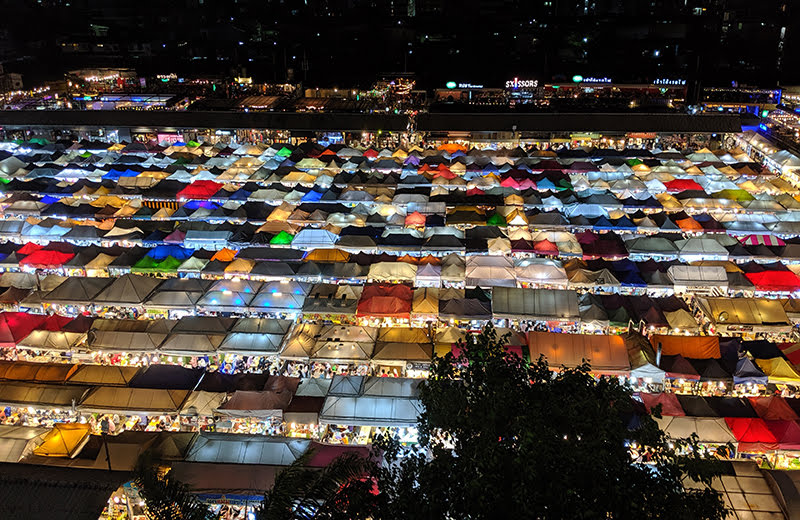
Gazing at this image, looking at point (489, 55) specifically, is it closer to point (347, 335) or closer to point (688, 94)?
point (688, 94)

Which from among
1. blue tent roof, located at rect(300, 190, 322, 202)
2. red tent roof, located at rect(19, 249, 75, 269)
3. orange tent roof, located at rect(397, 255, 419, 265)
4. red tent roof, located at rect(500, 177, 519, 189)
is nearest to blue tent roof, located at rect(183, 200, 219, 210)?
blue tent roof, located at rect(300, 190, 322, 202)

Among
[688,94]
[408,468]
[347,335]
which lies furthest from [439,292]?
[688,94]

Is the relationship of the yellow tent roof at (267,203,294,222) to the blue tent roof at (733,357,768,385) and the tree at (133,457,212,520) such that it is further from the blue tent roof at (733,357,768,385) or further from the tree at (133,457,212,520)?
the tree at (133,457,212,520)

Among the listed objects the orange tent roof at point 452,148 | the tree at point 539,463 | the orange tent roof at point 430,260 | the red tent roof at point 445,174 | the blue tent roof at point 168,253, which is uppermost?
the tree at point 539,463

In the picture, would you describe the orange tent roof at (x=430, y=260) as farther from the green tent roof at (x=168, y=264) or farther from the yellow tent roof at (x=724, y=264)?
the yellow tent roof at (x=724, y=264)

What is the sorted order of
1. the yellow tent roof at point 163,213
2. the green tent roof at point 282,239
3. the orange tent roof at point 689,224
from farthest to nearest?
1. the yellow tent roof at point 163,213
2. the orange tent roof at point 689,224
3. the green tent roof at point 282,239

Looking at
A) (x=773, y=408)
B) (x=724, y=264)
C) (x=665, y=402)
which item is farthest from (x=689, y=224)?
(x=665, y=402)

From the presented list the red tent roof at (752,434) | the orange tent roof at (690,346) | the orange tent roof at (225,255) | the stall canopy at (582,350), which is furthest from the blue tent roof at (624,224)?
the orange tent roof at (225,255)
